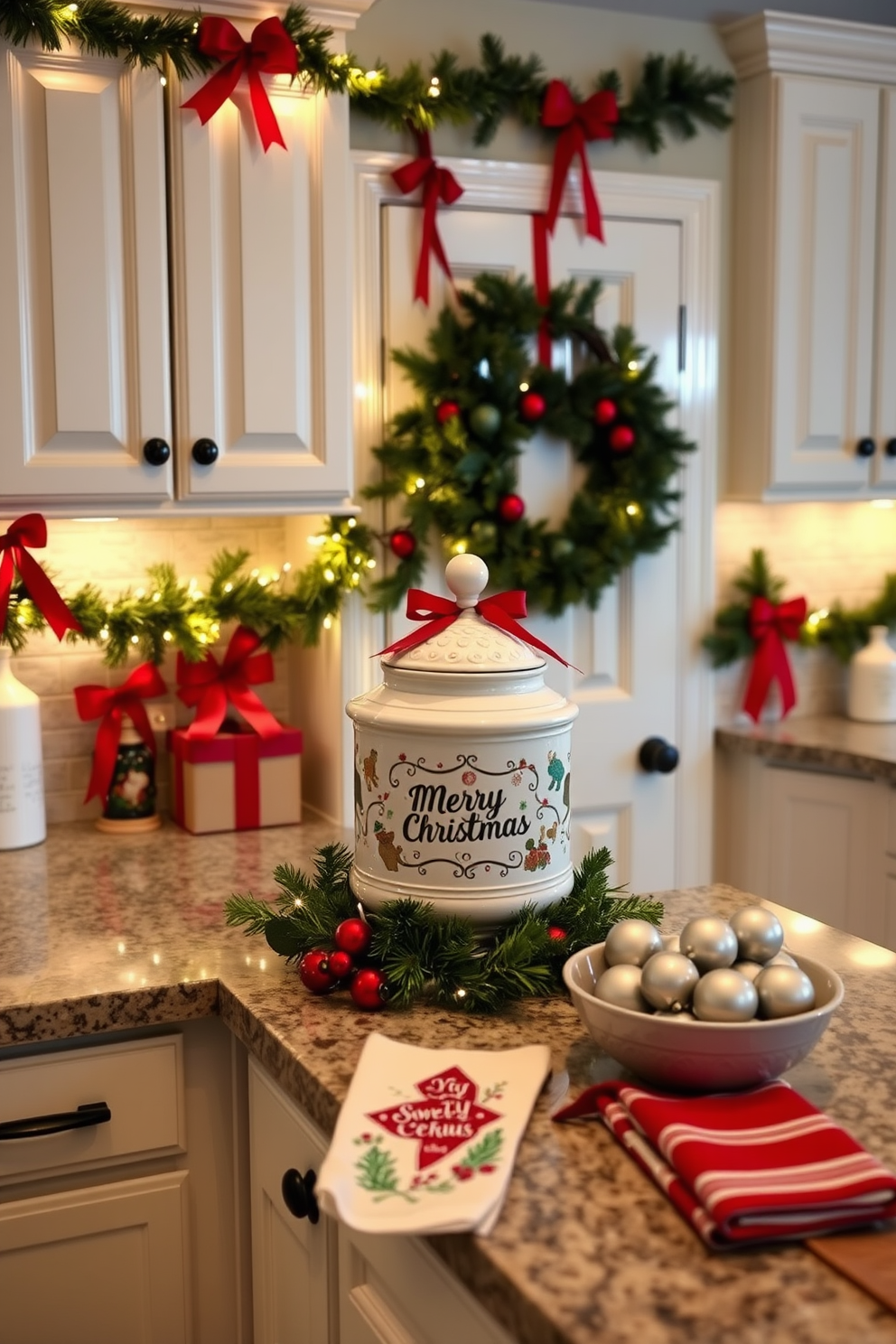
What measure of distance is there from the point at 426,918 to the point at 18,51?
1462 mm

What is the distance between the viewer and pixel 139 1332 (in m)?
1.76

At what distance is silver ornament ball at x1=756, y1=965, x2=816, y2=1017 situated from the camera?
1214mm

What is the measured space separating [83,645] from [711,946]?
5.31ft

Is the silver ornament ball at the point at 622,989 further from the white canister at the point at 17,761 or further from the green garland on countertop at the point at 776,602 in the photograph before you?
the green garland on countertop at the point at 776,602

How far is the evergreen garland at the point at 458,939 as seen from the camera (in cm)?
147

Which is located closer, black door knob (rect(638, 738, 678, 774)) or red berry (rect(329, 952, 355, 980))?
red berry (rect(329, 952, 355, 980))

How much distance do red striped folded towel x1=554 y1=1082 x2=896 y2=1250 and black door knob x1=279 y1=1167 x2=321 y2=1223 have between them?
39cm

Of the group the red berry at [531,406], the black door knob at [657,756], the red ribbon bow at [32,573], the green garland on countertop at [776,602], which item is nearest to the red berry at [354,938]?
the red ribbon bow at [32,573]

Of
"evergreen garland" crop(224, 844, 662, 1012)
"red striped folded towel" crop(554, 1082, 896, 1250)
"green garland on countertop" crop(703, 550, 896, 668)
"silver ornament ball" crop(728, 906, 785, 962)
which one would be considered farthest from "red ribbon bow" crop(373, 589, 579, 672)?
"green garland on countertop" crop(703, 550, 896, 668)

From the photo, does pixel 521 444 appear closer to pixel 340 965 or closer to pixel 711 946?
pixel 340 965

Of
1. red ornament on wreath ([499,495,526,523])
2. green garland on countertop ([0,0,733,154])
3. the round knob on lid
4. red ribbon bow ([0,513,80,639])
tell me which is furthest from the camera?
red ornament on wreath ([499,495,526,523])

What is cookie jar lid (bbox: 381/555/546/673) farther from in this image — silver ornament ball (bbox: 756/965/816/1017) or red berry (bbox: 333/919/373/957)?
silver ornament ball (bbox: 756/965/816/1017)

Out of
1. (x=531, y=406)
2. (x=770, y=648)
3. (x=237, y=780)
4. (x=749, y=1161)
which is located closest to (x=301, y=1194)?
(x=749, y=1161)

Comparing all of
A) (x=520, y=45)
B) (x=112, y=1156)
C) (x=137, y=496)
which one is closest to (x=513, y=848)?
(x=112, y=1156)
